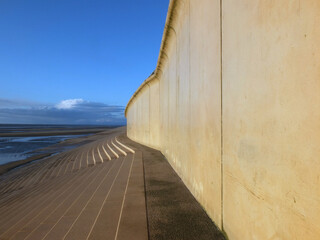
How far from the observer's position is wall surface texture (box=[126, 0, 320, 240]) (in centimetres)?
106

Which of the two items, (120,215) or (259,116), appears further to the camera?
(120,215)

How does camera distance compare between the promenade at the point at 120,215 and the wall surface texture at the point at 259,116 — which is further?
the promenade at the point at 120,215

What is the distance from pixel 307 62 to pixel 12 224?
400cm

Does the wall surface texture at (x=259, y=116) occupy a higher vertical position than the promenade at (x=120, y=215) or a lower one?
higher

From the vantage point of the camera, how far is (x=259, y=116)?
1.46 meters

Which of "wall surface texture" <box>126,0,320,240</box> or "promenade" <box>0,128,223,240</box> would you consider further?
"promenade" <box>0,128,223,240</box>

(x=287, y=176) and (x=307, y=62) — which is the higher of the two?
(x=307, y=62)

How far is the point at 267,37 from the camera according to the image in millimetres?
1354

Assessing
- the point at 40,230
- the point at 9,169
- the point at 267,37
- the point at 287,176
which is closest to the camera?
the point at 287,176

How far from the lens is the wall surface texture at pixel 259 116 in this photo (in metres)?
1.06

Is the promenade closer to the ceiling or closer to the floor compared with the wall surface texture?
closer to the floor

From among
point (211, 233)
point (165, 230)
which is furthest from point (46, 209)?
point (211, 233)

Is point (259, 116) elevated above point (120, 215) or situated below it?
above

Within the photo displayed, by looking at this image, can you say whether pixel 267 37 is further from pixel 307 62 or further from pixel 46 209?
pixel 46 209
